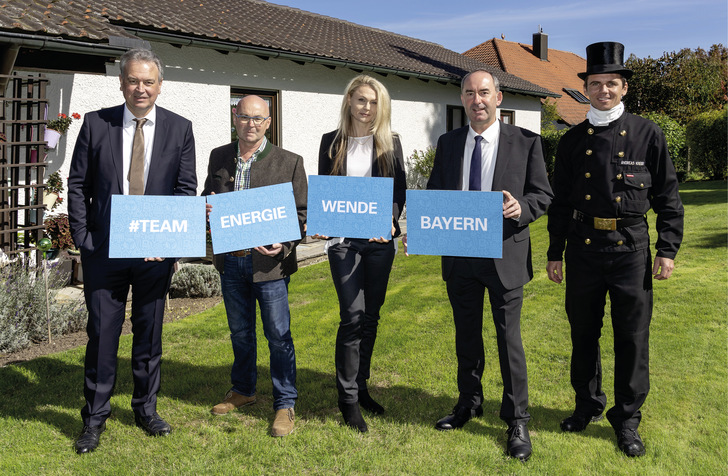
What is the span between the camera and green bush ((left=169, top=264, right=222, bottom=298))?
7.77 metres

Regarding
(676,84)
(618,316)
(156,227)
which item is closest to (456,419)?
(618,316)

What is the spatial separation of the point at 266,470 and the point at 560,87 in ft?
104

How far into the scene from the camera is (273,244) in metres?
3.62

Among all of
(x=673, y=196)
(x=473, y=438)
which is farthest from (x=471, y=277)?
(x=673, y=196)

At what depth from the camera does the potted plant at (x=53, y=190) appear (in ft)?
27.8

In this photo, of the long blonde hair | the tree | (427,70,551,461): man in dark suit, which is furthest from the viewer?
the tree

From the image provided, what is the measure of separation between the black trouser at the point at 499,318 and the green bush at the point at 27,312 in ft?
14.3

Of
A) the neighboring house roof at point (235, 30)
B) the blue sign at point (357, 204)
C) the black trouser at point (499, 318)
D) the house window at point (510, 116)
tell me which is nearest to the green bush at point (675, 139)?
the house window at point (510, 116)

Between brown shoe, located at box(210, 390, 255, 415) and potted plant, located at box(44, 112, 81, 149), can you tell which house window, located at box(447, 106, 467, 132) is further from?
brown shoe, located at box(210, 390, 255, 415)

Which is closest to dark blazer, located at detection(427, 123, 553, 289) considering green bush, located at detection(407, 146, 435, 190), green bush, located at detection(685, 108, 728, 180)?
green bush, located at detection(407, 146, 435, 190)

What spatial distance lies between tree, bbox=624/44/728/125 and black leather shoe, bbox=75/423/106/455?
28.4 metres

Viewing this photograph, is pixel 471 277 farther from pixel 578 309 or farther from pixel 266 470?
pixel 266 470

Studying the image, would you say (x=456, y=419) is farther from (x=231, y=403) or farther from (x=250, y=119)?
(x=250, y=119)

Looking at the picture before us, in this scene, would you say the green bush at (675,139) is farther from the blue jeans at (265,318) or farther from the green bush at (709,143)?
the blue jeans at (265,318)
